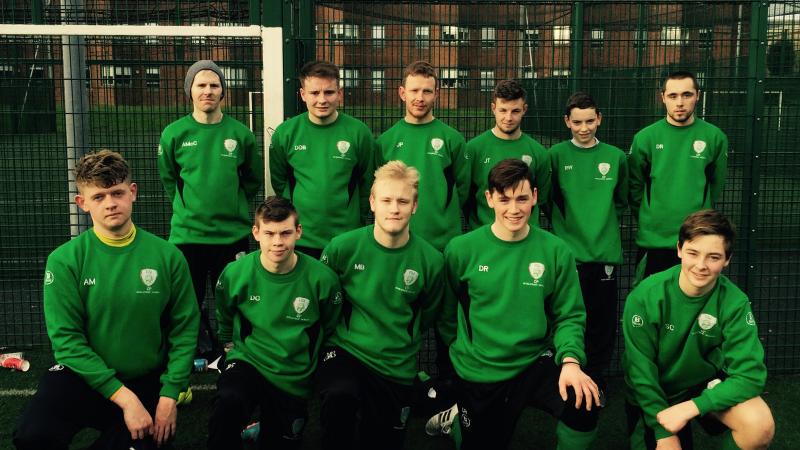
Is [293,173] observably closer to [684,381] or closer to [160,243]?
[160,243]

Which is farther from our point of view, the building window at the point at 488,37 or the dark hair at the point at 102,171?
the building window at the point at 488,37

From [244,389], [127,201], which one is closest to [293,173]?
[127,201]

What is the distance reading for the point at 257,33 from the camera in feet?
15.5

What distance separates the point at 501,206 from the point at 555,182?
1214 millimetres

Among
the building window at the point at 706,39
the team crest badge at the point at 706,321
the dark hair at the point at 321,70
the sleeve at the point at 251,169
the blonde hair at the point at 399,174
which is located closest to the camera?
the team crest badge at the point at 706,321

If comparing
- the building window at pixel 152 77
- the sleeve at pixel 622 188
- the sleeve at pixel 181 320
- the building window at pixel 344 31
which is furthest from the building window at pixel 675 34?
the sleeve at pixel 181 320

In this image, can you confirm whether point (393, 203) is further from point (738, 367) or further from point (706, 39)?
point (706, 39)

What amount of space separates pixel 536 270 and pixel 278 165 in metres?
1.77

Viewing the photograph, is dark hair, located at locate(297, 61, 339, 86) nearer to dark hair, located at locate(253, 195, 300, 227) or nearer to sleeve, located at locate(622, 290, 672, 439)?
dark hair, located at locate(253, 195, 300, 227)

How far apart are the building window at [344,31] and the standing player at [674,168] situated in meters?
1.95

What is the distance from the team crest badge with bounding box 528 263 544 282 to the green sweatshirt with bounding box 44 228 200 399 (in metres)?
1.59

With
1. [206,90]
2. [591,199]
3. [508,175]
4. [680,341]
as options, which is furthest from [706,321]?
[206,90]

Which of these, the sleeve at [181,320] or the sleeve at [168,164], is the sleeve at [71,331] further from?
the sleeve at [168,164]

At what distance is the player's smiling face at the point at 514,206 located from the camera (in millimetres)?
3529
